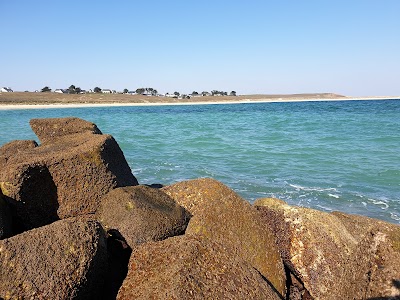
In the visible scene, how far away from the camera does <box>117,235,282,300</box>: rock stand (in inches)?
86.5

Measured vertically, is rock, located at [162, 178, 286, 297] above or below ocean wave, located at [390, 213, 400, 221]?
above

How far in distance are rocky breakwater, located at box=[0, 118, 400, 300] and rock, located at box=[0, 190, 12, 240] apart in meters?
0.01

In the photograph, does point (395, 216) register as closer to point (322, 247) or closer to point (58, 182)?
point (322, 247)

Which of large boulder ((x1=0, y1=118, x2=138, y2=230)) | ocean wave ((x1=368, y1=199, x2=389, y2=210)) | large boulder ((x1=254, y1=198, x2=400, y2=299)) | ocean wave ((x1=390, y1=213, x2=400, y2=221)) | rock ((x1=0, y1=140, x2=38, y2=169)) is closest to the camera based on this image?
large boulder ((x1=254, y1=198, x2=400, y2=299))

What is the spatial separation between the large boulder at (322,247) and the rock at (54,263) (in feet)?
5.82

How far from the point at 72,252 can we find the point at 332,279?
225cm

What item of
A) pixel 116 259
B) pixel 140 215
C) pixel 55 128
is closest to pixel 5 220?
pixel 116 259

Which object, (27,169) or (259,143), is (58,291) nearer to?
(27,169)

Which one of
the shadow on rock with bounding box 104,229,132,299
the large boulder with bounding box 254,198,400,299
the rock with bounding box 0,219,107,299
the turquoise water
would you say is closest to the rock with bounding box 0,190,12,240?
the rock with bounding box 0,219,107,299

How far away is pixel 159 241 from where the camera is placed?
274 cm

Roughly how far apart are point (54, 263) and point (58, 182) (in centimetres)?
154

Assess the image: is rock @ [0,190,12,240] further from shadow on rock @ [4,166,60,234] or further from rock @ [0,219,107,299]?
rock @ [0,219,107,299]

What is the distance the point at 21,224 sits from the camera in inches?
150

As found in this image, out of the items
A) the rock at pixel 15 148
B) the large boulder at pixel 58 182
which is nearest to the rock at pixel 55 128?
the rock at pixel 15 148
